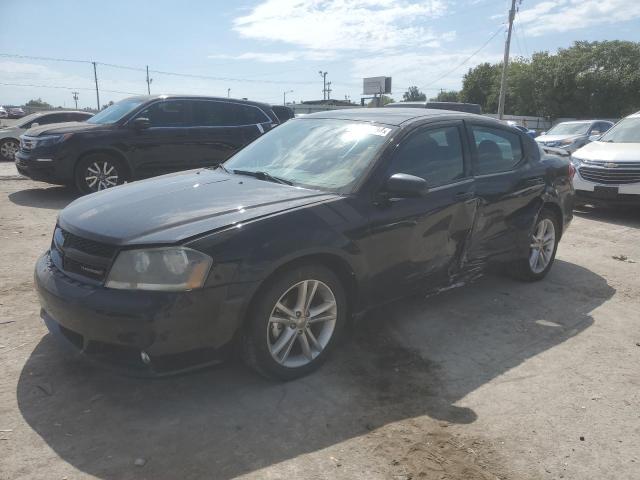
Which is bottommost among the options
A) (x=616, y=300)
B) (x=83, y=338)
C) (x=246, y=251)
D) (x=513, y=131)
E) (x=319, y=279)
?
(x=616, y=300)

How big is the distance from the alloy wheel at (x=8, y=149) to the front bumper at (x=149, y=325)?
47.4 feet

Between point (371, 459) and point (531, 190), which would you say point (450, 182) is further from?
point (371, 459)

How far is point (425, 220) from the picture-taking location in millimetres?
3812

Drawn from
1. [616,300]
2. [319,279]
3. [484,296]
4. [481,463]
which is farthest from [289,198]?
[616,300]

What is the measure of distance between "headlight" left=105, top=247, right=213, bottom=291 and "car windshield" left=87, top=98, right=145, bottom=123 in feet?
22.7

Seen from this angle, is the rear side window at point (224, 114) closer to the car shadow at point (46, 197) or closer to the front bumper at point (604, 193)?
the car shadow at point (46, 197)

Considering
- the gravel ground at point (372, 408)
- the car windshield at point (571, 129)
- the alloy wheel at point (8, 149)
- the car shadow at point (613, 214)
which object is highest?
the car windshield at point (571, 129)

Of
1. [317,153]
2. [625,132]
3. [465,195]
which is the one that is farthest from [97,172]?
[625,132]

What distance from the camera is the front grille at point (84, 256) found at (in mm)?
2852

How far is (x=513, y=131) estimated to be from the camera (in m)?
4.95

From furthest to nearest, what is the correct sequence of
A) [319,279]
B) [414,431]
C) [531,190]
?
1. [531,190]
2. [319,279]
3. [414,431]

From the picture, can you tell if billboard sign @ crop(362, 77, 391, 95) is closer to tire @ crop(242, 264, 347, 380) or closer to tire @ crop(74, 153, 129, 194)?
tire @ crop(74, 153, 129, 194)

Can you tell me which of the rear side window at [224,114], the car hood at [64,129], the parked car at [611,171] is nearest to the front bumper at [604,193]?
the parked car at [611,171]

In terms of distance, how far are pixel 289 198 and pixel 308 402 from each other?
4.02ft
